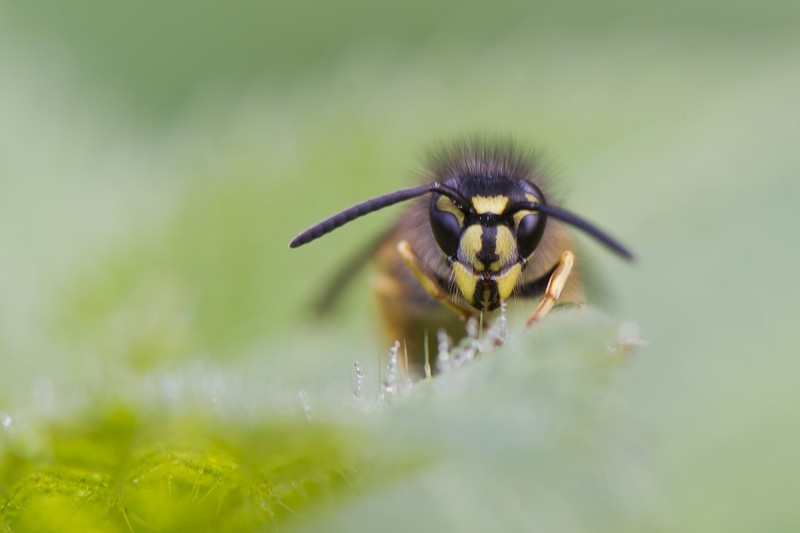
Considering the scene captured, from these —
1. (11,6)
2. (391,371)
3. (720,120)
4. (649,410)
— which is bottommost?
(649,410)

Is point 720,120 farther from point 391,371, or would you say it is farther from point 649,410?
point 391,371

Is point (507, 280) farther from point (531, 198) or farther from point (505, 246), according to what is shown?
point (531, 198)

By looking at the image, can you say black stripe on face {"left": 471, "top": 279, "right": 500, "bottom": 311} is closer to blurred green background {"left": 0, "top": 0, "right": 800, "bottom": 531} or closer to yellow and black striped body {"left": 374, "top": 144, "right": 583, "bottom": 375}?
yellow and black striped body {"left": 374, "top": 144, "right": 583, "bottom": 375}

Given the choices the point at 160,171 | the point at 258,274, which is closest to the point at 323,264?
the point at 258,274

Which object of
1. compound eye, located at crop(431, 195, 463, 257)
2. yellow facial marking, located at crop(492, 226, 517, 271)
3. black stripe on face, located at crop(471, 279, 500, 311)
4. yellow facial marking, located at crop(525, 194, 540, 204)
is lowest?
black stripe on face, located at crop(471, 279, 500, 311)

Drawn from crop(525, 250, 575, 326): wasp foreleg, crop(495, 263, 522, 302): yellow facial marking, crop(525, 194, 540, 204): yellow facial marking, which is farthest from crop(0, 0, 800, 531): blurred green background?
crop(525, 194, 540, 204): yellow facial marking

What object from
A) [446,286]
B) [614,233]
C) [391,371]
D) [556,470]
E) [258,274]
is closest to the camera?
[556,470]

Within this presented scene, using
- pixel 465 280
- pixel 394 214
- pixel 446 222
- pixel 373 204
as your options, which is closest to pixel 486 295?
pixel 465 280
